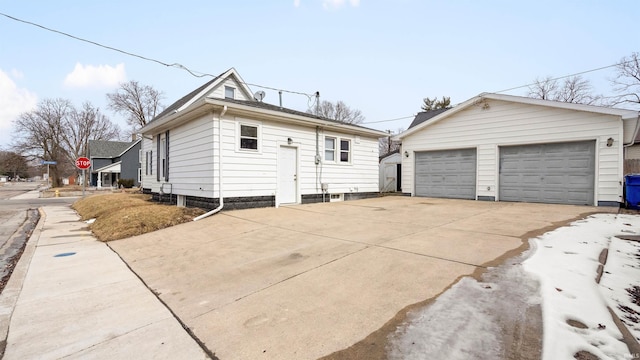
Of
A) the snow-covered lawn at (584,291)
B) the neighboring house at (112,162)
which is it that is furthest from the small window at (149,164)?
the neighboring house at (112,162)

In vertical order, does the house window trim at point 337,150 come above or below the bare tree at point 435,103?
below

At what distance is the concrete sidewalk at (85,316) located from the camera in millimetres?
2082

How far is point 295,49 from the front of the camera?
44.2ft

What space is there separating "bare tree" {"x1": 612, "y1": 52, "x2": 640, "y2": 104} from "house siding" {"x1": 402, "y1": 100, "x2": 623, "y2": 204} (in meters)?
20.9

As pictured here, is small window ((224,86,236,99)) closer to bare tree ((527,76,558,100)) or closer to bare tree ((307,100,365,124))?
bare tree ((307,100,365,124))

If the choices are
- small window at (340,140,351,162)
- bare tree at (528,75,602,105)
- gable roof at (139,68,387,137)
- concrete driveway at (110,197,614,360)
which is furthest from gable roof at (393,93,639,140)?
bare tree at (528,75,602,105)

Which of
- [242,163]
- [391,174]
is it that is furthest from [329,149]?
[391,174]

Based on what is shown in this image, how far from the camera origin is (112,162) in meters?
39.6

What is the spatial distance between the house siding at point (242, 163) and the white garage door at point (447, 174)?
3.43 metres

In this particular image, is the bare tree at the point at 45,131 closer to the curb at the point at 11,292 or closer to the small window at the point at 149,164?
the small window at the point at 149,164

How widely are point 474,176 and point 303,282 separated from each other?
10.9m

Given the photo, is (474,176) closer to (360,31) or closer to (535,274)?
(360,31)

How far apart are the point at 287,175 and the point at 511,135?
8.81 m

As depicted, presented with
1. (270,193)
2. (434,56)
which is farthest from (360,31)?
(270,193)
